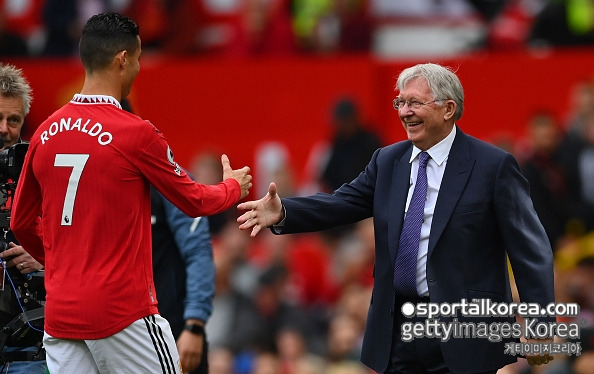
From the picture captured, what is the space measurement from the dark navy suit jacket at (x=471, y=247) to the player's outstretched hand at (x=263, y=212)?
1.62ft

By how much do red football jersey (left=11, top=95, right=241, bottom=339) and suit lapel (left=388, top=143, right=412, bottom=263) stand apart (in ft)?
3.85

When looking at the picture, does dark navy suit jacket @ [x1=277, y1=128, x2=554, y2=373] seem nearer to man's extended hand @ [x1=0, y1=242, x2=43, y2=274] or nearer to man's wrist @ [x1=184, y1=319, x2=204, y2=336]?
man's wrist @ [x1=184, y1=319, x2=204, y2=336]

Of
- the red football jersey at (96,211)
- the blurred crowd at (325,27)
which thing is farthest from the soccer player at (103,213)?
the blurred crowd at (325,27)

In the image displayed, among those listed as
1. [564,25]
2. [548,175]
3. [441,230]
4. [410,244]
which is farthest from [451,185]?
[564,25]

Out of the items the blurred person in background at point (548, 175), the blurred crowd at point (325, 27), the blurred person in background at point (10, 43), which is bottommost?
the blurred person in background at point (548, 175)

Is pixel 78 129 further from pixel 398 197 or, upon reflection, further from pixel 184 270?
pixel 184 270

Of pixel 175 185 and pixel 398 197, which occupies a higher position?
pixel 398 197

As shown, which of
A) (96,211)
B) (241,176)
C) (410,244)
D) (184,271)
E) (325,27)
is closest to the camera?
(96,211)

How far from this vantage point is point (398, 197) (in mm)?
5930

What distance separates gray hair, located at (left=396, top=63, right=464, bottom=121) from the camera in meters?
5.88

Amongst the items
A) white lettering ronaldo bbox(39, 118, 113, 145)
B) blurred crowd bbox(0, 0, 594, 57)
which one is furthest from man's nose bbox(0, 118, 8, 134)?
blurred crowd bbox(0, 0, 594, 57)

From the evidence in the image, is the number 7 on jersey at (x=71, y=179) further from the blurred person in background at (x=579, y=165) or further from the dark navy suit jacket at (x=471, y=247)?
the blurred person in background at (x=579, y=165)

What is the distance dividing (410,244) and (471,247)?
0.92 feet

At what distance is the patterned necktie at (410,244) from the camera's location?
5762 mm
